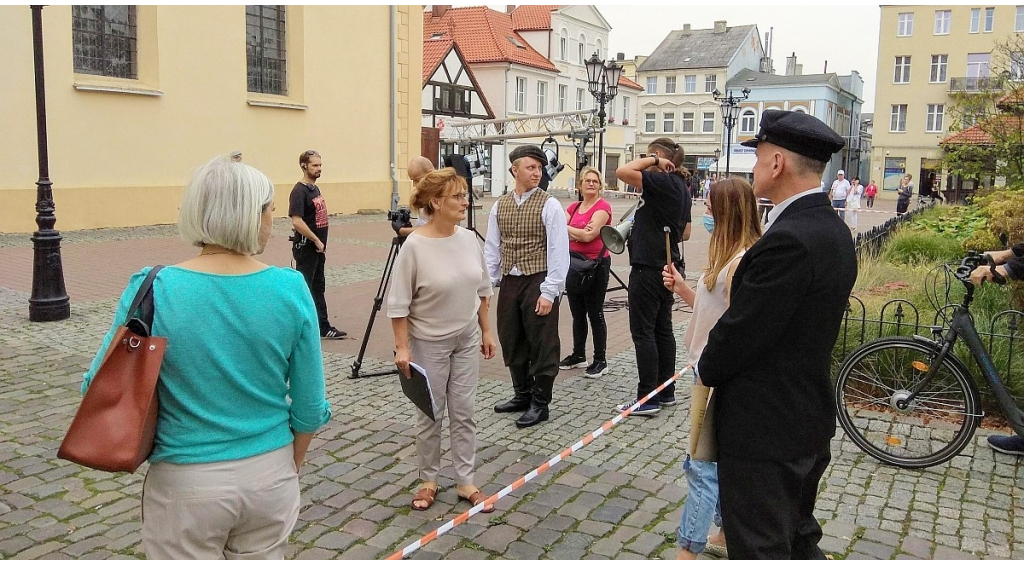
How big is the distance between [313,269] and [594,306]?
9.80 feet

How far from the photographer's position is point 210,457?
2201mm

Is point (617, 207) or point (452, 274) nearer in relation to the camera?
point (452, 274)

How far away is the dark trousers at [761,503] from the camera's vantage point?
2.55m

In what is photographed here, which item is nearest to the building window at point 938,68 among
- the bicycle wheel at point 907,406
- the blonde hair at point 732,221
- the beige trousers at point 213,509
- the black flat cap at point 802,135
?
the bicycle wheel at point 907,406

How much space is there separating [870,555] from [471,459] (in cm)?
198

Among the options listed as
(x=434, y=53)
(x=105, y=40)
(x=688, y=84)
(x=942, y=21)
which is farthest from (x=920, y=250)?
(x=688, y=84)

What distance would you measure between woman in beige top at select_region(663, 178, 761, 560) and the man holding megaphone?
155cm

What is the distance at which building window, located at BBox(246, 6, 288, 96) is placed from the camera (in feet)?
68.7

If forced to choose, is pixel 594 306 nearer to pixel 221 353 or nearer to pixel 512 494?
pixel 512 494

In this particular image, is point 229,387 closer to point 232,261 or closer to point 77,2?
point 232,261

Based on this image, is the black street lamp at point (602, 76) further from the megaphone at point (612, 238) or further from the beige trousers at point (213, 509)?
the beige trousers at point (213, 509)

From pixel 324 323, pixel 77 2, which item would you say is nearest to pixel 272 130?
pixel 77 2

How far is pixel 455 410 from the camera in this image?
14.1 ft

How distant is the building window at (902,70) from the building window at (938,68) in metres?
1.61
